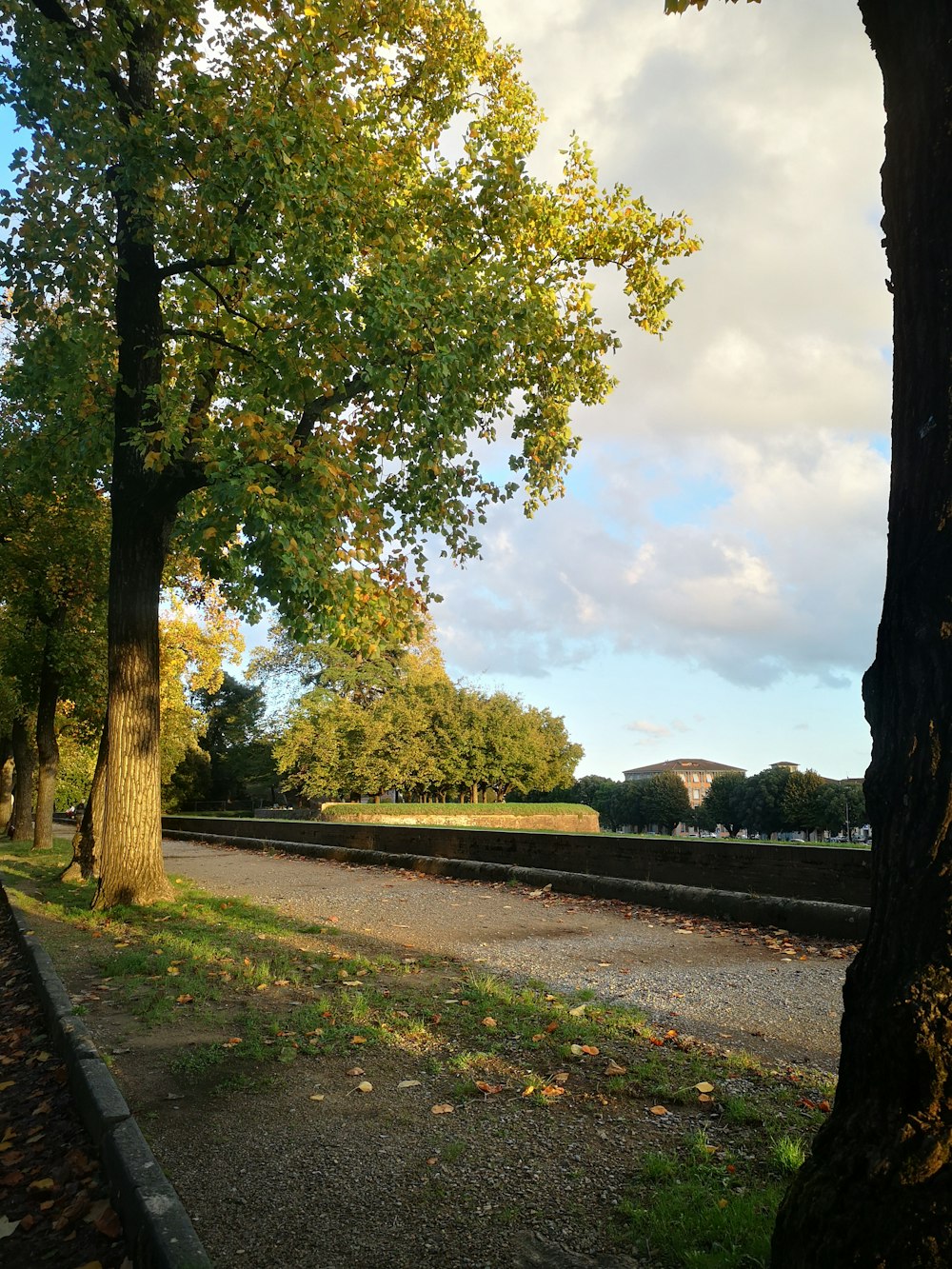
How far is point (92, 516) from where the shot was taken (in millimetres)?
18188

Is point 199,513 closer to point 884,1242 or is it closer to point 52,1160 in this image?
point 52,1160

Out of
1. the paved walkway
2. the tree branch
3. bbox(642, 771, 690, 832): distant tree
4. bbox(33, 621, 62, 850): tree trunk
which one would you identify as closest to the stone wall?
the paved walkway

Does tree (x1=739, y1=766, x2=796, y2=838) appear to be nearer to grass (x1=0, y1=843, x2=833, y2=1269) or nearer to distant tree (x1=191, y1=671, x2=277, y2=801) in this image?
distant tree (x1=191, y1=671, x2=277, y2=801)

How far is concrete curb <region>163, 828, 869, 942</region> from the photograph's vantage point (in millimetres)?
8625

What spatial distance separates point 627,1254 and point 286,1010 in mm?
3622

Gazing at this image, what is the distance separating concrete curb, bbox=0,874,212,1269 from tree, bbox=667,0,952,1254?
1927 mm

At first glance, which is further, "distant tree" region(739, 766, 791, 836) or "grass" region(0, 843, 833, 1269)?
"distant tree" region(739, 766, 791, 836)

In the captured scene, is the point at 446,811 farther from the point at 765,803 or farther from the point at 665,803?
the point at 665,803

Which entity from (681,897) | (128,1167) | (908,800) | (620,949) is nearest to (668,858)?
(681,897)

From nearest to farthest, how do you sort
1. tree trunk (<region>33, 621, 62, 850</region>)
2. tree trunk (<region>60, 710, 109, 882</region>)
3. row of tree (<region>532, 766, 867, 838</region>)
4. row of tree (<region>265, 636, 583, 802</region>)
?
tree trunk (<region>60, 710, 109, 882</region>) < tree trunk (<region>33, 621, 62, 850</region>) < row of tree (<region>265, 636, 583, 802</region>) < row of tree (<region>532, 766, 867, 838</region>)

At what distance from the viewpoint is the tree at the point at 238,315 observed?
392 inches

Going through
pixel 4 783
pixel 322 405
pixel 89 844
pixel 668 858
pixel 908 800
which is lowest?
pixel 4 783

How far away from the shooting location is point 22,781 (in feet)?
91.9

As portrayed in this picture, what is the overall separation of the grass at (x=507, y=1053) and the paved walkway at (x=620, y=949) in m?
0.44
